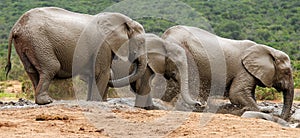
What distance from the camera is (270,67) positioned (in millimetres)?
11508

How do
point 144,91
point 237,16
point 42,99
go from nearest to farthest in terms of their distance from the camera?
point 42,99 < point 144,91 < point 237,16

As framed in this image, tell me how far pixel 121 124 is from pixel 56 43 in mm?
2705

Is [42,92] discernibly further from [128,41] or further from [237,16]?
[237,16]

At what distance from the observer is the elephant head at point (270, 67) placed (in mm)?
11430

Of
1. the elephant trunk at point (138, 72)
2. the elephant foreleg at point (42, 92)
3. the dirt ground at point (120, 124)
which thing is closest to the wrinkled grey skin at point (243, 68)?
the elephant trunk at point (138, 72)

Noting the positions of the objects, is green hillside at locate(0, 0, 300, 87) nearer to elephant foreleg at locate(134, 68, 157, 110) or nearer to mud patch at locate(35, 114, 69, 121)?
elephant foreleg at locate(134, 68, 157, 110)

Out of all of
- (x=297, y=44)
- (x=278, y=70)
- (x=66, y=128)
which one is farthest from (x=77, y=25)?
(x=297, y=44)

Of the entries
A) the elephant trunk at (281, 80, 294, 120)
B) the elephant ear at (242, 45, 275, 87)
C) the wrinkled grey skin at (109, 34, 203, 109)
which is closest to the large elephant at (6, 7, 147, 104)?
the wrinkled grey skin at (109, 34, 203, 109)

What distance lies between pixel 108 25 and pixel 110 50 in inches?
17.2

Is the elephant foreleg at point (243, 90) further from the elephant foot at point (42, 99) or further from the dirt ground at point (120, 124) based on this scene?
the elephant foot at point (42, 99)

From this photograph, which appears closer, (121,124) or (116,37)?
(121,124)

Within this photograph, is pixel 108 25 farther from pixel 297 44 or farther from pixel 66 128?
pixel 297 44

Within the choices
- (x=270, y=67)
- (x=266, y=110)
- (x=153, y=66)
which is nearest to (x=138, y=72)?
(x=153, y=66)

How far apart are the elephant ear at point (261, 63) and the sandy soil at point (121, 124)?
12.8ft
